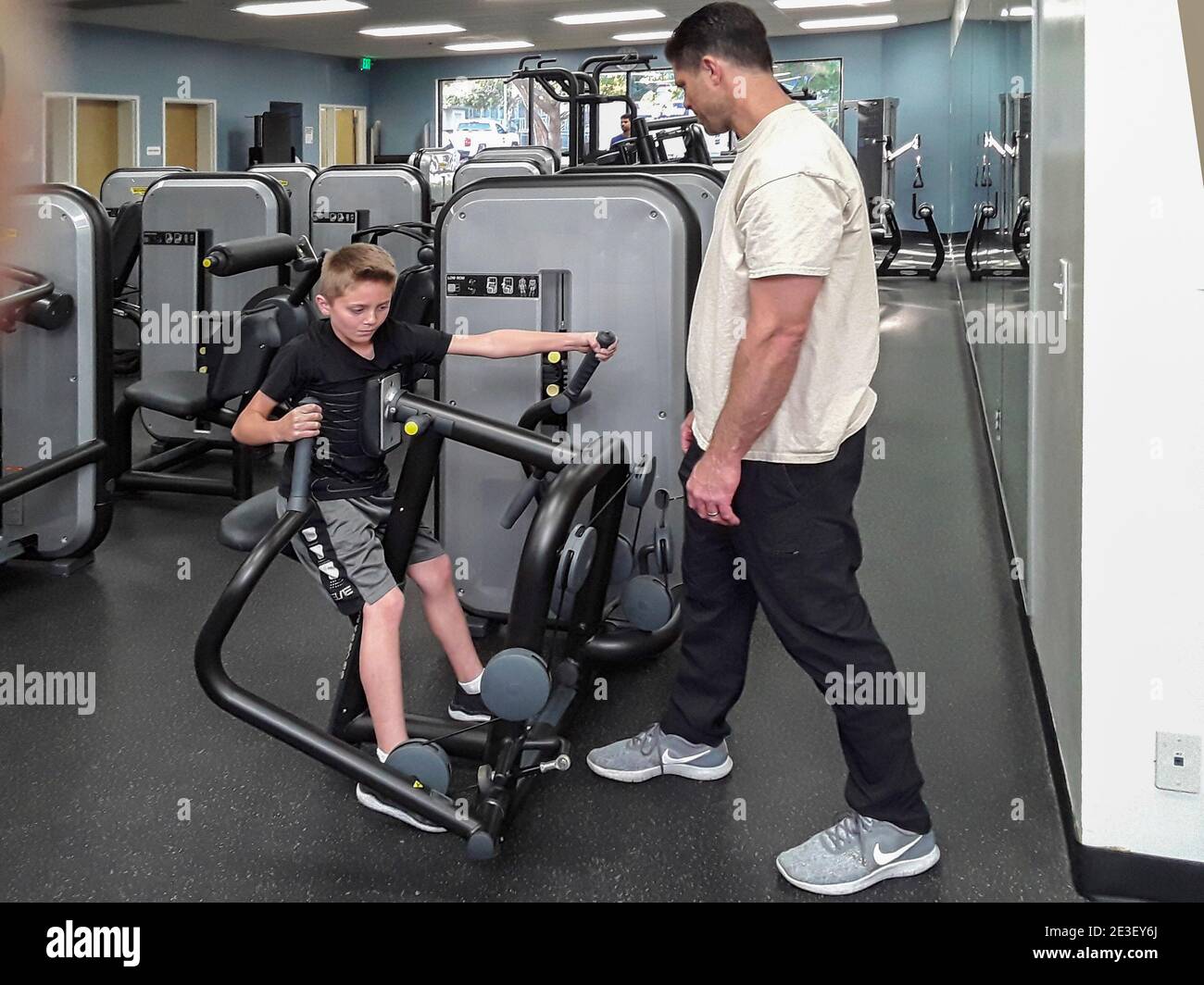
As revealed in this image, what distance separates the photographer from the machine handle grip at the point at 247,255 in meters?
3.43

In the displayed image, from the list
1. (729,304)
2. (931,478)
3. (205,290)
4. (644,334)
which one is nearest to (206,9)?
(205,290)

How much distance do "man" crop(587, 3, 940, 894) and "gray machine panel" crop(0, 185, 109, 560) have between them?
2320mm

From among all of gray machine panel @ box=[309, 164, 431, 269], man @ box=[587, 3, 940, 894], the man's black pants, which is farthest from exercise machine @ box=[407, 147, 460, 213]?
the man's black pants

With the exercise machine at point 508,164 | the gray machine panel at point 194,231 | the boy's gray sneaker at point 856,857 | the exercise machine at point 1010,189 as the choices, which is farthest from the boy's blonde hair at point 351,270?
the exercise machine at point 508,164

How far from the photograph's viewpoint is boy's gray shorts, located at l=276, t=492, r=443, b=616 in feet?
8.09

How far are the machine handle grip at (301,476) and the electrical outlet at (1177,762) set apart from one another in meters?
1.63

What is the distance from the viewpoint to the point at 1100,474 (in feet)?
6.85

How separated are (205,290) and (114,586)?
172 centimetres

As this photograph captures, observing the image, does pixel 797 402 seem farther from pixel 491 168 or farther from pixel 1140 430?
pixel 491 168

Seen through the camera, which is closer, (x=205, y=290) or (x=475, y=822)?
(x=475, y=822)

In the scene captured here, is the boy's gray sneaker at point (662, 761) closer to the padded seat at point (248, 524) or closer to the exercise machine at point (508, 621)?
the exercise machine at point (508, 621)

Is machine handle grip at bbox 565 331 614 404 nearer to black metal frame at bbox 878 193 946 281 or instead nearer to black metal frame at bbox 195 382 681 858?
black metal frame at bbox 195 382 681 858

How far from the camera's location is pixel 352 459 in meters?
2.52
